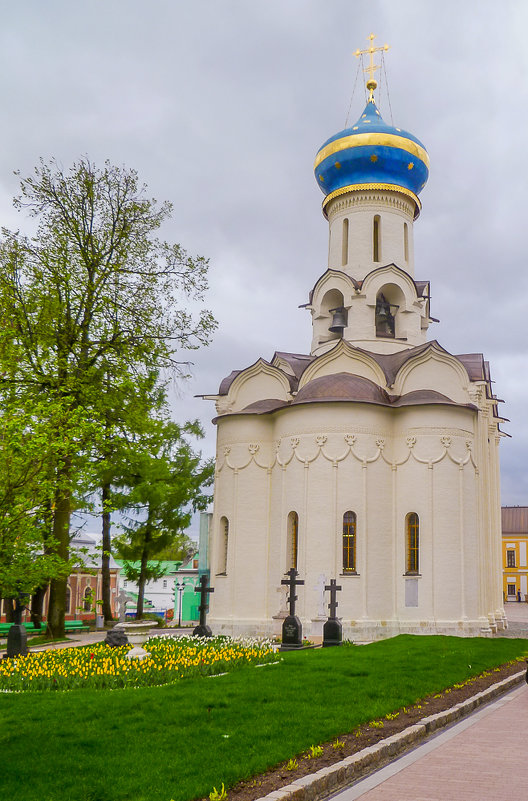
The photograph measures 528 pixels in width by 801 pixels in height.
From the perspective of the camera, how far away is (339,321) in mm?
24141

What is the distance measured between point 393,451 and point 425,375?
246 centimetres

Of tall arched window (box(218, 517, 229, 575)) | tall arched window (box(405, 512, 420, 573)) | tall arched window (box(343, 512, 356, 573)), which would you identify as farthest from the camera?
tall arched window (box(218, 517, 229, 575))

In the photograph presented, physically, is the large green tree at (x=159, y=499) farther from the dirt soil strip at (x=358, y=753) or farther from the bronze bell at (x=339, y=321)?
the dirt soil strip at (x=358, y=753)

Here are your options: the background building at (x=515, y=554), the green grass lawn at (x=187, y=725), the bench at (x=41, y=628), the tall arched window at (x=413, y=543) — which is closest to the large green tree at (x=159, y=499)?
the bench at (x=41, y=628)

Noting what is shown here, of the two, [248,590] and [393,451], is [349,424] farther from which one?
[248,590]

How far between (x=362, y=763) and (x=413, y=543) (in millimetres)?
14095

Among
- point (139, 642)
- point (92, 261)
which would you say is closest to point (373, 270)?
point (92, 261)

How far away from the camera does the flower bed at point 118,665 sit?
10.4m

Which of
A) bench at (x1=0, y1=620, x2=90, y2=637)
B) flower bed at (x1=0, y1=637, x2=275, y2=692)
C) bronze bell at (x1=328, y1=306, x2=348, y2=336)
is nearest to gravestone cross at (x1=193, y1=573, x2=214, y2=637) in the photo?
flower bed at (x1=0, y1=637, x2=275, y2=692)

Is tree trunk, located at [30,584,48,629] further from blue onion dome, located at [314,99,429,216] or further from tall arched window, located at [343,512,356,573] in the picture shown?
blue onion dome, located at [314,99,429,216]

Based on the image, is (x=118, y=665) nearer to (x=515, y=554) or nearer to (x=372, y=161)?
(x=372, y=161)

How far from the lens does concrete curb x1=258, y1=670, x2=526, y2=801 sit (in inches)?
212

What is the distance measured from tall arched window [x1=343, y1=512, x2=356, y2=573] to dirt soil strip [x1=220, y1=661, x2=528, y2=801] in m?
9.50

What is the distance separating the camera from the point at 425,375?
2147 centimetres
